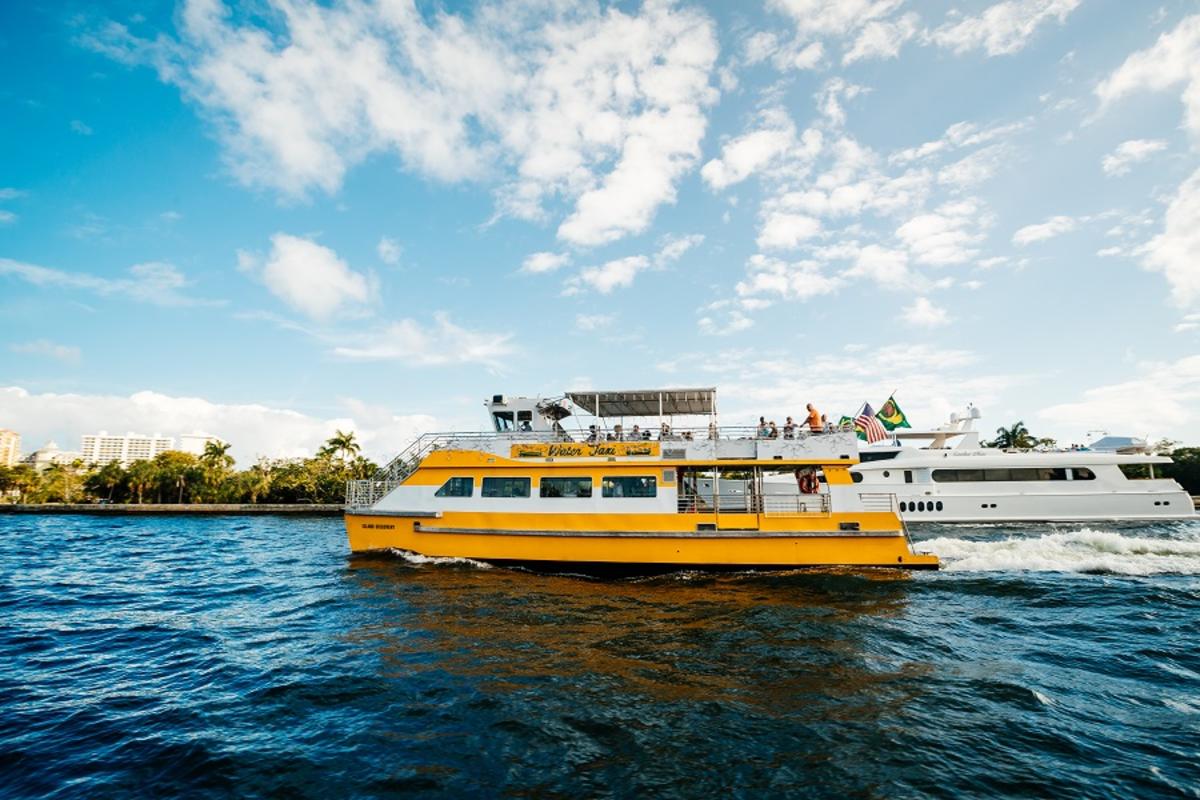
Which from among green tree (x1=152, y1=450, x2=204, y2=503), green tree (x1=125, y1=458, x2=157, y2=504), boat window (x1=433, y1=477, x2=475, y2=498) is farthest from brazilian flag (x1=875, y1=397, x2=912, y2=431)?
green tree (x1=125, y1=458, x2=157, y2=504)

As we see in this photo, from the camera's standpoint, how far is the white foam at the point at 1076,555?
46.1 ft

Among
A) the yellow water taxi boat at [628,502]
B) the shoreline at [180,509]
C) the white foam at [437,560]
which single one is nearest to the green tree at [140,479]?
the shoreline at [180,509]

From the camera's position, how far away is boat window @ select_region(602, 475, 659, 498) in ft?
47.5

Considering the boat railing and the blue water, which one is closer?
the blue water

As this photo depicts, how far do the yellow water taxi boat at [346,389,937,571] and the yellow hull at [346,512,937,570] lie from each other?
0.03 metres

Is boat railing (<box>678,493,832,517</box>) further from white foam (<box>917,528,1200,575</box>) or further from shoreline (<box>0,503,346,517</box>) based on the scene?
shoreline (<box>0,503,346,517</box>)

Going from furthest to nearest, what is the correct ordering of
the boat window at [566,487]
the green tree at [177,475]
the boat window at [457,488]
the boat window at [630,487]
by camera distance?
the green tree at [177,475]
the boat window at [457,488]
the boat window at [566,487]
the boat window at [630,487]

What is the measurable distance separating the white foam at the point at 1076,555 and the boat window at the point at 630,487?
811 centimetres

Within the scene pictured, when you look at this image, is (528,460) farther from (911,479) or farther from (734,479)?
(911,479)

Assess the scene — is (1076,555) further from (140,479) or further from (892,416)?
(140,479)

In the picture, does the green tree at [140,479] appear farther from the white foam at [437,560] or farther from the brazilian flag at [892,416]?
the brazilian flag at [892,416]

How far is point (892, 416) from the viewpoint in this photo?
93.4ft

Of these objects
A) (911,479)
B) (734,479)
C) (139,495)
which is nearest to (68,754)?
(734,479)

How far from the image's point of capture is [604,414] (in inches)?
667
